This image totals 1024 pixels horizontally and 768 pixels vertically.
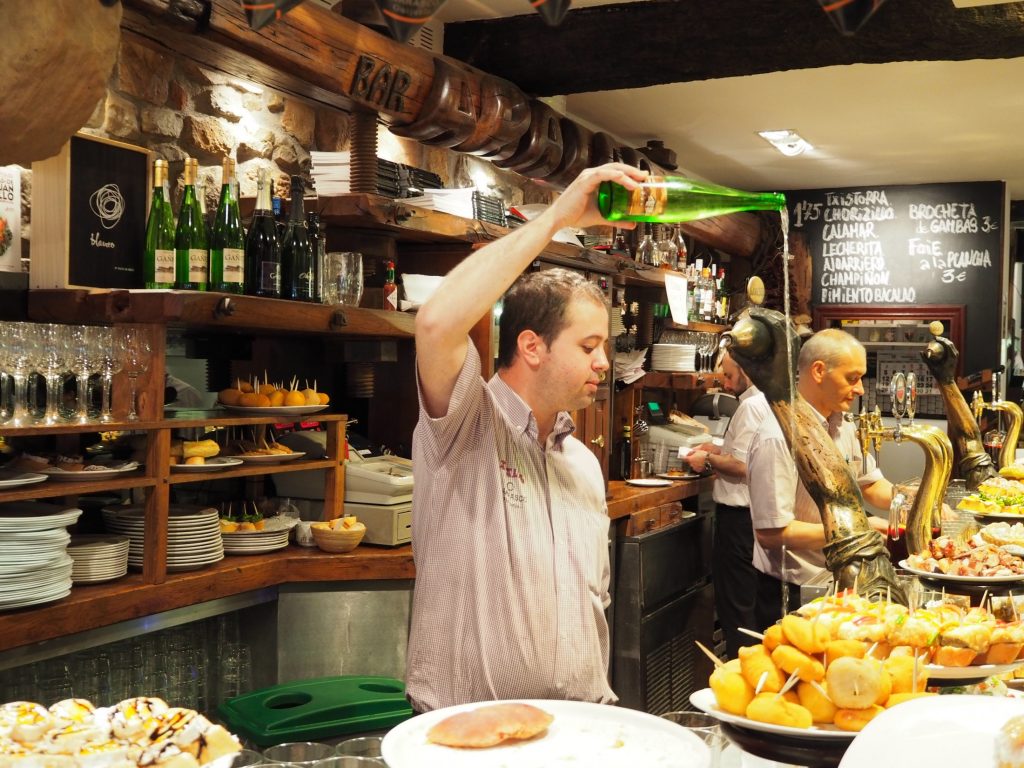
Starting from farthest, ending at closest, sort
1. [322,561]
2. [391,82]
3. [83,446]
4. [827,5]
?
[391,82], [322,561], [83,446], [827,5]

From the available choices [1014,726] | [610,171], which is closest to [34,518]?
[610,171]

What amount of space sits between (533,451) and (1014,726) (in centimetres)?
133

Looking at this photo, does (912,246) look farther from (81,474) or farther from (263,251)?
(81,474)

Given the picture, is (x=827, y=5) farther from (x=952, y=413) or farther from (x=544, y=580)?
(x=952, y=413)

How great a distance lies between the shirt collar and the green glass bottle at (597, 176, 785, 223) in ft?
1.46

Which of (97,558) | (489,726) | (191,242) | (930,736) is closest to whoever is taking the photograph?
(930,736)

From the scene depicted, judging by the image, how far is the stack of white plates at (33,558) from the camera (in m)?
2.58

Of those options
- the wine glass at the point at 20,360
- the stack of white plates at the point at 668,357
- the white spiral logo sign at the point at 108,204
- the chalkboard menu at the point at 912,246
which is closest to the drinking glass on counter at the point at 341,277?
the white spiral logo sign at the point at 108,204

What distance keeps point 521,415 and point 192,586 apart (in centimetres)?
136

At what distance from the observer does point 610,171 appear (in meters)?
1.82

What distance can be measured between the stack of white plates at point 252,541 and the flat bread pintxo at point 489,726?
2.07 metres

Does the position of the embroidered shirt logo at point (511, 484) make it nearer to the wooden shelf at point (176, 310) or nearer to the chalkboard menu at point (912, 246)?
the wooden shelf at point (176, 310)

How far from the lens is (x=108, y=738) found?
48.5 inches

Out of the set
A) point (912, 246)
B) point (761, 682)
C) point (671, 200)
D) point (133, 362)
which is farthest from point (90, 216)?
point (912, 246)
